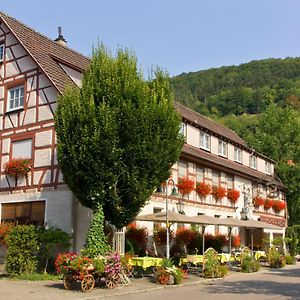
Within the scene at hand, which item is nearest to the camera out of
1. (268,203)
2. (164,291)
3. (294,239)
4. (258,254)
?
(164,291)

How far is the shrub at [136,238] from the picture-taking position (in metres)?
21.8

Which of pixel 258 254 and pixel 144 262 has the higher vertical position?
pixel 258 254

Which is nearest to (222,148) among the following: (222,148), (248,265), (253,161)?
(222,148)

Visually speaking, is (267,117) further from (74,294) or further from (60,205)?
(74,294)

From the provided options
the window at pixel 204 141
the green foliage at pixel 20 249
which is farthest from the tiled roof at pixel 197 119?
the green foliage at pixel 20 249

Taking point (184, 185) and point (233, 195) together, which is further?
point (233, 195)

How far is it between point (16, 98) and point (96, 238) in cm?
951

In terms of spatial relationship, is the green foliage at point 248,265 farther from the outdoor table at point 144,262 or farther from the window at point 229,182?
the window at point 229,182

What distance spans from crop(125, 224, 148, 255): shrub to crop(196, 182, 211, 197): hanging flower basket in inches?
228

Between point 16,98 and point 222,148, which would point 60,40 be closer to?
point 16,98

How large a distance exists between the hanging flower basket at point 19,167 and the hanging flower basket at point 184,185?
311 inches

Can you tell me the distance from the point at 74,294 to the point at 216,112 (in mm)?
72279

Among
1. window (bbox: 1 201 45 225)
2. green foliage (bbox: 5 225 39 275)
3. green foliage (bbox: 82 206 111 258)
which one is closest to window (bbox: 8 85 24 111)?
window (bbox: 1 201 45 225)

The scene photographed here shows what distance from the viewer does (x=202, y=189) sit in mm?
27547
